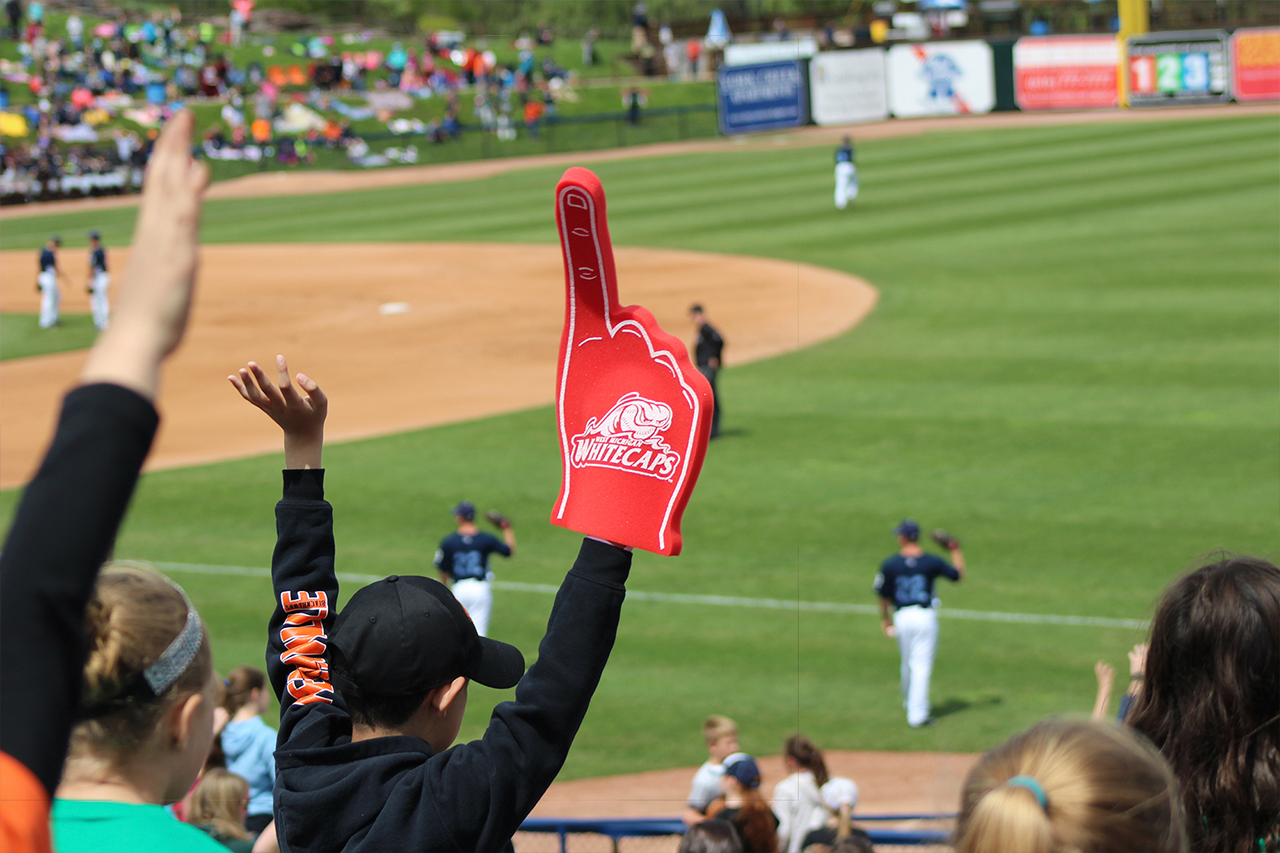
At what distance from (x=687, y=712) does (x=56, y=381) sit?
13.8 meters

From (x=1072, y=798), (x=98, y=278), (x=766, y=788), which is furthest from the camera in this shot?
(x=98, y=278)

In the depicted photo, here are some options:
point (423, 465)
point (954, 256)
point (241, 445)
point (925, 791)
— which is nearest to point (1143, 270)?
point (954, 256)

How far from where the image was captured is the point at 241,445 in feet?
55.7

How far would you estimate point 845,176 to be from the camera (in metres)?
30.4

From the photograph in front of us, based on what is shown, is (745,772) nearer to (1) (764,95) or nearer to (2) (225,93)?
(1) (764,95)

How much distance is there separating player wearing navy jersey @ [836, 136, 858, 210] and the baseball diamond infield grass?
269cm

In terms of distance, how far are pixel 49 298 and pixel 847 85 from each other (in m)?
28.5

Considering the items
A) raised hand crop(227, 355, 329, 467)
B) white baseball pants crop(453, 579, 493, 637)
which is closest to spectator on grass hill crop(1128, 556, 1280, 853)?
raised hand crop(227, 355, 329, 467)

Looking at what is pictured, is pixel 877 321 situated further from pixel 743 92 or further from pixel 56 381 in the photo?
pixel 743 92

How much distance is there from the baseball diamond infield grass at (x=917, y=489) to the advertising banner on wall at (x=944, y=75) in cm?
1763

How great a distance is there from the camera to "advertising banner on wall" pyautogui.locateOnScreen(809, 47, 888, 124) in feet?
142

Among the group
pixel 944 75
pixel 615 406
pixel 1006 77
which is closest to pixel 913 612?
pixel 615 406

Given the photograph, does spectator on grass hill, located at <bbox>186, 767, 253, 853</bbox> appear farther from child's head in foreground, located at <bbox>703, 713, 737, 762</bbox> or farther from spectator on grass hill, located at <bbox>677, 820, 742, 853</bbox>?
child's head in foreground, located at <bbox>703, 713, 737, 762</bbox>

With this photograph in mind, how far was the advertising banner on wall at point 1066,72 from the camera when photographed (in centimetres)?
4244
